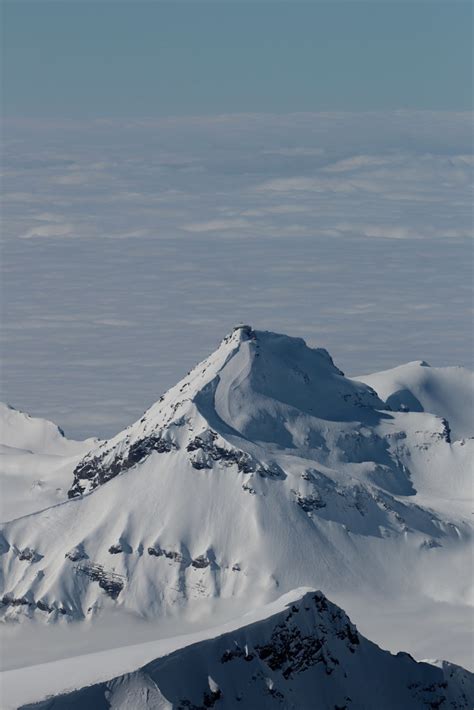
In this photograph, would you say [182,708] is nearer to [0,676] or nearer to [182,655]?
[182,655]

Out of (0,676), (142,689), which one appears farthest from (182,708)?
(0,676)

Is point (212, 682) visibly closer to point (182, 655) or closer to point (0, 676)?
point (182, 655)

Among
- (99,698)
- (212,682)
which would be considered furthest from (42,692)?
(212,682)

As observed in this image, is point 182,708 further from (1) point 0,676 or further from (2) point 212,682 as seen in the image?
(1) point 0,676

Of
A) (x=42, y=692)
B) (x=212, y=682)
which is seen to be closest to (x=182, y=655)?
(x=212, y=682)

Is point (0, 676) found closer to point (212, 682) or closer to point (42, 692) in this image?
point (42, 692)
